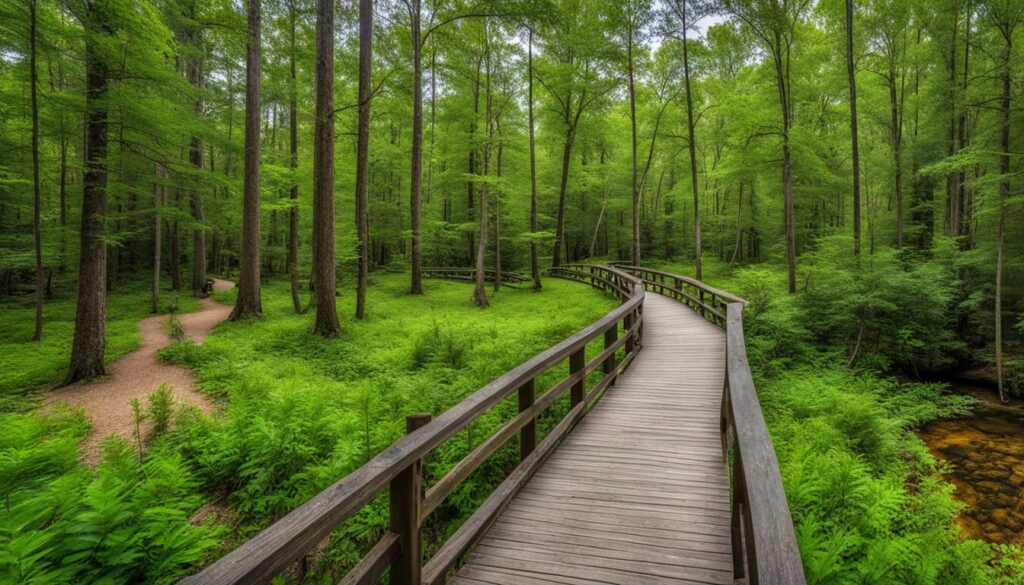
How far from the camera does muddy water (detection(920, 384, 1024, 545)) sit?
6.35 meters

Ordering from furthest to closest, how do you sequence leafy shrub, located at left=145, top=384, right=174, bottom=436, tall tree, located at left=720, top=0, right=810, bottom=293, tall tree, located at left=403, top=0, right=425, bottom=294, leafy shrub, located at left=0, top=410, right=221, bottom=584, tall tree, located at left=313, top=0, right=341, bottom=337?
tall tree, located at left=720, top=0, right=810, bottom=293, tall tree, located at left=403, top=0, right=425, bottom=294, tall tree, located at left=313, top=0, right=341, bottom=337, leafy shrub, located at left=145, top=384, right=174, bottom=436, leafy shrub, located at left=0, top=410, right=221, bottom=584

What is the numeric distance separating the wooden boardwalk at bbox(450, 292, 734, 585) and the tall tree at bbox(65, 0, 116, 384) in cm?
1000

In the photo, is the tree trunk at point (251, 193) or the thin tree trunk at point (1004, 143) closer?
the thin tree trunk at point (1004, 143)

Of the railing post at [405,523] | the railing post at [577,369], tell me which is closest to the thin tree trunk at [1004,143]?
A: the railing post at [577,369]

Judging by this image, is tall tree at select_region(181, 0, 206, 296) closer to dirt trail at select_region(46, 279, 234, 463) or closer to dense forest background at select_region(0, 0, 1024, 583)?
dense forest background at select_region(0, 0, 1024, 583)

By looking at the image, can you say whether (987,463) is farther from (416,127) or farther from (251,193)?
(251,193)

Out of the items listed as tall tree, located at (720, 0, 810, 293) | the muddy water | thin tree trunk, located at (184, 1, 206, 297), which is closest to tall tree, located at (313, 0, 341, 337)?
thin tree trunk, located at (184, 1, 206, 297)

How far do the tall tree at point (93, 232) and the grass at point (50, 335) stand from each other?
0.72 meters

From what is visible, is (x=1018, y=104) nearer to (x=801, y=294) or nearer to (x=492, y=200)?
(x=801, y=294)

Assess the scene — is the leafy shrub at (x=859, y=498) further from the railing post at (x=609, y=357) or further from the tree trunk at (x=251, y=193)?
the tree trunk at (x=251, y=193)

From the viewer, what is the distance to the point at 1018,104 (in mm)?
12617

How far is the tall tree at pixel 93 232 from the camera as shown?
8.20 m

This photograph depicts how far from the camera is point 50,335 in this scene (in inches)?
483

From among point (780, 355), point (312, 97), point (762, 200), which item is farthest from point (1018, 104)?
point (312, 97)
